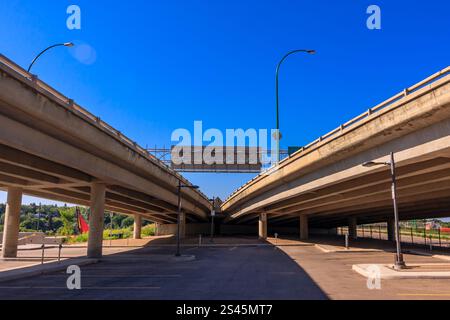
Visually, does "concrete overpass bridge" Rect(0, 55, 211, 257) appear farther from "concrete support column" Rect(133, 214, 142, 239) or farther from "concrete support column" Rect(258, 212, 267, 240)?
"concrete support column" Rect(133, 214, 142, 239)

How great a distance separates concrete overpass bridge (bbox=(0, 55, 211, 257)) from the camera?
16.3m

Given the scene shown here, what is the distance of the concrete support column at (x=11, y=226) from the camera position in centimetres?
2942

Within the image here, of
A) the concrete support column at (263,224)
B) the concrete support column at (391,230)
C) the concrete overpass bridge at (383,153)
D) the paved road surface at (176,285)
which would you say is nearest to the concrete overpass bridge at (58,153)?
the paved road surface at (176,285)

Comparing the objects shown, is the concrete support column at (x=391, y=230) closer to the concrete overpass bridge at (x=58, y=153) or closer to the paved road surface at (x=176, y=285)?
the concrete overpass bridge at (x=58, y=153)

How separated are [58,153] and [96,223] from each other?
9173 mm

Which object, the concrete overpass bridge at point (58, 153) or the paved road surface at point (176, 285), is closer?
the paved road surface at point (176, 285)

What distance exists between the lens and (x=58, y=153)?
19984 mm

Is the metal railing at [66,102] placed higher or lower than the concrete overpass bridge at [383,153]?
higher

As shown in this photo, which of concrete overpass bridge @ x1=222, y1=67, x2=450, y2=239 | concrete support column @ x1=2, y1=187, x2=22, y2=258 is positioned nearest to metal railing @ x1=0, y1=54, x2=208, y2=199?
concrete support column @ x1=2, y1=187, x2=22, y2=258
